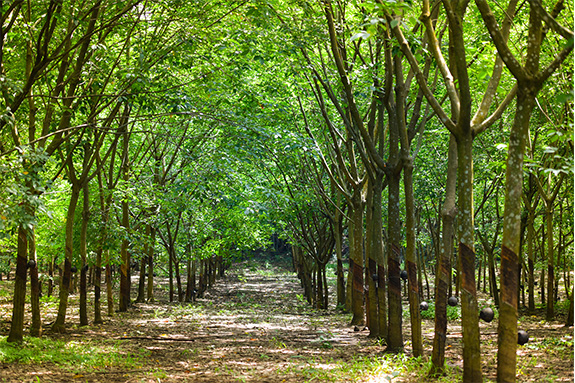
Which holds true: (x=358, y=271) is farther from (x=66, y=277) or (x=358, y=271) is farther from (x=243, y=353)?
(x=66, y=277)

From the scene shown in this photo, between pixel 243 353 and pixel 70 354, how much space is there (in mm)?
3003

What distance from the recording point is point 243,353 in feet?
A: 29.9

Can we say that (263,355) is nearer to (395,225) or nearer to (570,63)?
(395,225)

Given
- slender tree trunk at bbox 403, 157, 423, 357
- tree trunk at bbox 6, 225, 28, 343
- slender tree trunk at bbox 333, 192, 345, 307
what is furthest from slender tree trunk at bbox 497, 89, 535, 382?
slender tree trunk at bbox 333, 192, 345, 307

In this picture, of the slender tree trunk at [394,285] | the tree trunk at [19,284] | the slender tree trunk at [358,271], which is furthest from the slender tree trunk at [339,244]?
the tree trunk at [19,284]

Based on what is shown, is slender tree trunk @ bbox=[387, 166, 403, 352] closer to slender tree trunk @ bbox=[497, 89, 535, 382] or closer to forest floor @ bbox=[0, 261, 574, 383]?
forest floor @ bbox=[0, 261, 574, 383]

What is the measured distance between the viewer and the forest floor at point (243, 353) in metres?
6.83

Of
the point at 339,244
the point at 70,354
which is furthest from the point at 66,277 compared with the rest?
the point at 339,244

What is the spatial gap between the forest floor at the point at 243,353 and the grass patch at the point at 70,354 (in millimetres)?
16

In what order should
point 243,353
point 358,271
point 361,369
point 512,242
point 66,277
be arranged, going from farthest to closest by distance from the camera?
1. point 358,271
2. point 66,277
3. point 243,353
4. point 361,369
5. point 512,242

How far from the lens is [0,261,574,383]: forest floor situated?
6.83 metres

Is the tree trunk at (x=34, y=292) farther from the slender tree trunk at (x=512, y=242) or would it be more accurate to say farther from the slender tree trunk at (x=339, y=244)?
the slender tree trunk at (x=339, y=244)

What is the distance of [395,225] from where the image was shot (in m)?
8.73

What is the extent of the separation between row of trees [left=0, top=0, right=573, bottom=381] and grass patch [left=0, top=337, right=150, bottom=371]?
0.53 metres
